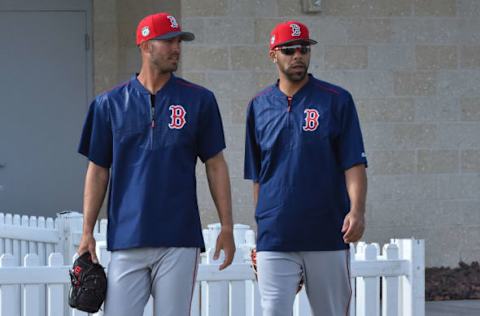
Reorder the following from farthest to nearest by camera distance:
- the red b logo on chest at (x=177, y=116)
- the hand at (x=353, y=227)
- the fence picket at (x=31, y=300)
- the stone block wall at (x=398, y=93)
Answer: the stone block wall at (x=398, y=93) < the fence picket at (x=31, y=300) < the hand at (x=353, y=227) < the red b logo on chest at (x=177, y=116)

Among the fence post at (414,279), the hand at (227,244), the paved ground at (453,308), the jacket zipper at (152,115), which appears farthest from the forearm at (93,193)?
the paved ground at (453,308)

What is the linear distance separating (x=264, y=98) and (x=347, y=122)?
41 centimetres

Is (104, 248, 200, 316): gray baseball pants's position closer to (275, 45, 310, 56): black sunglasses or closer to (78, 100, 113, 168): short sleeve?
(78, 100, 113, 168): short sleeve

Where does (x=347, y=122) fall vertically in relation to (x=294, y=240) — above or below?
above

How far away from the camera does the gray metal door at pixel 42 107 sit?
39.3 ft

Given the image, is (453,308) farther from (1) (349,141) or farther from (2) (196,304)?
(1) (349,141)

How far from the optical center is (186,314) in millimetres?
4824

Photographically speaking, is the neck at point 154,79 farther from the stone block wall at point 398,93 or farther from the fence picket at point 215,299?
the stone block wall at point 398,93

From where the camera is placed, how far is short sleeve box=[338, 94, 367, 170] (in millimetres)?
5277

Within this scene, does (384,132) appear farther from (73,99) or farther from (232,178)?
(73,99)

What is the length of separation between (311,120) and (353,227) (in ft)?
1.73

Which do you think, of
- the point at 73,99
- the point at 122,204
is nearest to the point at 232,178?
the point at 73,99

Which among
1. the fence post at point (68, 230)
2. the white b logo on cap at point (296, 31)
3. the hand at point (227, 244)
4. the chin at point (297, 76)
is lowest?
the fence post at point (68, 230)

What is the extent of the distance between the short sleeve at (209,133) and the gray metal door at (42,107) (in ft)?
23.6
